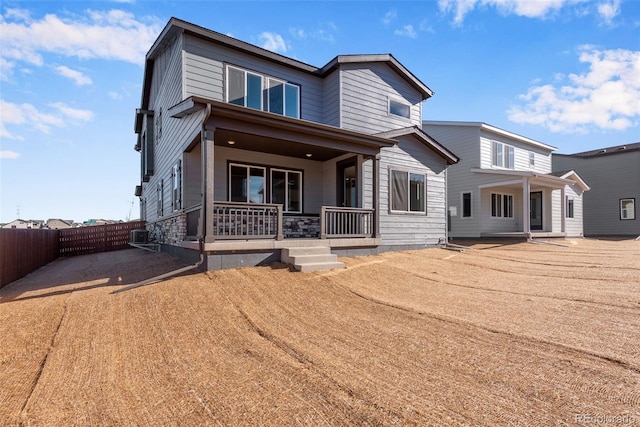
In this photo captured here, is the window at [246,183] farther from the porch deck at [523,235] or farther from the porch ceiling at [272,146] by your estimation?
the porch deck at [523,235]

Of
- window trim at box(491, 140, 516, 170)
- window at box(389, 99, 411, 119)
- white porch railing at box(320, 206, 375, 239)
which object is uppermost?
window at box(389, 99, 411, 119)

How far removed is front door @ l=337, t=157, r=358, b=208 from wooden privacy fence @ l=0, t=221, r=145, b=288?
922cm

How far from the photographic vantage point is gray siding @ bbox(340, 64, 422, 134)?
1190 centimetres

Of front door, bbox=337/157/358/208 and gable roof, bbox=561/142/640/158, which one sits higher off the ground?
gable roof, bbox=561/142/640/158

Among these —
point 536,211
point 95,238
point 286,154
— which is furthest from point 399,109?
point 95,238

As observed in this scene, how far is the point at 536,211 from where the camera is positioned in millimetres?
20844

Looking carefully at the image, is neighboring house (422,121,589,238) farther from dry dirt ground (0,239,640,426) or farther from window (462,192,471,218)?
dry dirt ground (0,239,640,426)

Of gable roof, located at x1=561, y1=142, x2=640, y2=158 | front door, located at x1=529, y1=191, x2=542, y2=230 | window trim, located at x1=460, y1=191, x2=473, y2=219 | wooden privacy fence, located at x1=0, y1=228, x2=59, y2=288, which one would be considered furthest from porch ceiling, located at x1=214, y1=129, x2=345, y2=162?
gable roof, located at x1=561, y1=142, x2=640, y2=158

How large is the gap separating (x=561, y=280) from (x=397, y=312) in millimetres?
4752

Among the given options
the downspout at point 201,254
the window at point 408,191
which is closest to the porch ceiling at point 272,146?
the downspout at point 201,254

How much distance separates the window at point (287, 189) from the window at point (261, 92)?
83.5 inches

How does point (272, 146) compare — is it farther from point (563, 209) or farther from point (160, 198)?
point (563, 209)

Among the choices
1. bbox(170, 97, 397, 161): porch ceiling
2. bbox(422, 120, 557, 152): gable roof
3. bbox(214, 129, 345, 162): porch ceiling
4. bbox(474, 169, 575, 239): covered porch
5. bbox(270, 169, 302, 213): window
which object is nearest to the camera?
bbox(170, 97, 397, 161): porch ceiling

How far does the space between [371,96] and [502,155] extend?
11.2 metres
